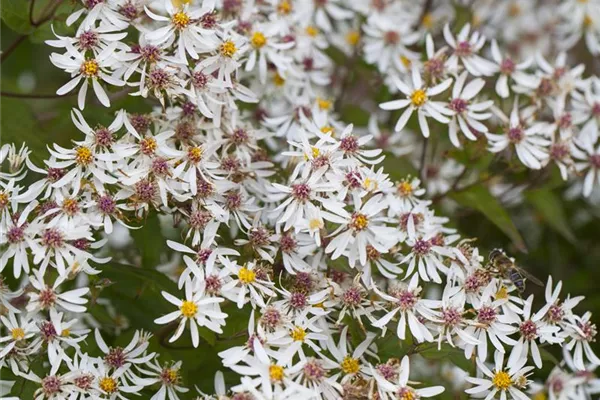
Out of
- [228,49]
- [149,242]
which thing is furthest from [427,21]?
[149,242]

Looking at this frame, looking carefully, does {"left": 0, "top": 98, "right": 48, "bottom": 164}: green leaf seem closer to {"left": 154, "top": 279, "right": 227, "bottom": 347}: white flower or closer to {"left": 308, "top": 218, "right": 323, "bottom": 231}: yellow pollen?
{"left": 154, "top": 279, "right": 227, "bottom": 347}: white flower

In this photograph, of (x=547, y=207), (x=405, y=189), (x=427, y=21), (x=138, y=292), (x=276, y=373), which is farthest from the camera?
(x=427, y=21)

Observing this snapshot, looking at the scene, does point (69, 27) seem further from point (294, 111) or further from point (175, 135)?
point (294, 111)

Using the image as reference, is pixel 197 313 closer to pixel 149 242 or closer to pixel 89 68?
pixel 149 242

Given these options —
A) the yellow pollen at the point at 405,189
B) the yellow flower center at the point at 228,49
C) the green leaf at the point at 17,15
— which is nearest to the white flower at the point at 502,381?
the yellow pollen at the point at 405,189

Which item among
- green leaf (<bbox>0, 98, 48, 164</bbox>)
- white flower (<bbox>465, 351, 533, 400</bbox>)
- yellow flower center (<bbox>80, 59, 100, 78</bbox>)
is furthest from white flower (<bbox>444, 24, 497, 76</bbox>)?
green leaf (<bbox>0, 98, 48, 164</bbox>)

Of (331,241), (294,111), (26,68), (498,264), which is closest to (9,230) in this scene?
(331,241)
